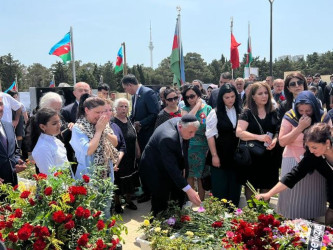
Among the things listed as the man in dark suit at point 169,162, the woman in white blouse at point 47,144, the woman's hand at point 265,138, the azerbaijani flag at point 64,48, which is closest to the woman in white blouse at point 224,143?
the woman's hand at point 265,138

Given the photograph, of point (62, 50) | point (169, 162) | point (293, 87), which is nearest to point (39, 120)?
point (169, 162)

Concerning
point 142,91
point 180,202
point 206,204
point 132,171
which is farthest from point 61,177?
point 142,91

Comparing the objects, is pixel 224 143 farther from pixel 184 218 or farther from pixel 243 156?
pixel 184 218

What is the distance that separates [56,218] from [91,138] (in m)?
1.19

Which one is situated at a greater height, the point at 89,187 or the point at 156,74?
the point at 156,74

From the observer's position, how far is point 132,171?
4559 millimetres

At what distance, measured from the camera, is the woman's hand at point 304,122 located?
303 centimetres

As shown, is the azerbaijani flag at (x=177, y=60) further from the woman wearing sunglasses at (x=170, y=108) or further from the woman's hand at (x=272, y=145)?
the woman's hand at (x=272, y=145)

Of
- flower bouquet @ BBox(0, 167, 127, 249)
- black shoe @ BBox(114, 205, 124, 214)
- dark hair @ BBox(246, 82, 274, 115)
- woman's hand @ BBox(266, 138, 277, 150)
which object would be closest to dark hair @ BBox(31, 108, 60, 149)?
flower bouquet @ BBox(0, 167, 127, 249)

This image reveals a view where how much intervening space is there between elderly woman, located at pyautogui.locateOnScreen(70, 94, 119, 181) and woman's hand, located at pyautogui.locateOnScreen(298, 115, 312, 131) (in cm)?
188

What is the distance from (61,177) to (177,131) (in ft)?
4.26

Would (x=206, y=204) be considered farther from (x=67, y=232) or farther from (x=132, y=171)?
(x=132, y=171)

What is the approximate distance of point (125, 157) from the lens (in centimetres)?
442

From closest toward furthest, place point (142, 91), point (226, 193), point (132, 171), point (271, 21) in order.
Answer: point (226, 193), point (132, 171), point (142, 91), point (271, 21)
